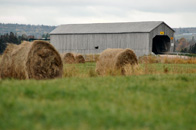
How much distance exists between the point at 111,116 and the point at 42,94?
2.26m

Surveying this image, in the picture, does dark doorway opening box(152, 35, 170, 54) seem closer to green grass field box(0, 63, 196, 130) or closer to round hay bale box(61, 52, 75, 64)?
round hay bale box(61, 52, 75, 64)

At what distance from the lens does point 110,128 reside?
587cm

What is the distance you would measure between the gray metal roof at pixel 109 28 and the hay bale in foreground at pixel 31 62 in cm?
3265

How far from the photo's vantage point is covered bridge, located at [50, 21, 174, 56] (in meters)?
46.7

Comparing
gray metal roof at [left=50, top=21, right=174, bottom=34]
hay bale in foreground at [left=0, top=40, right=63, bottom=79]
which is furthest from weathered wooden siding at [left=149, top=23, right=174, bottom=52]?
hay bale in foreground at [left=0, top=40, right=63, bottom=79]

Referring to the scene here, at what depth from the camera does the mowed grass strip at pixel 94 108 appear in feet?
19.8

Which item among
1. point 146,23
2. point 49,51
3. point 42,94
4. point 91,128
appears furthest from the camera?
point 146,23

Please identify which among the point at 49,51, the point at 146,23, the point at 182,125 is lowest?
the point at 182,125

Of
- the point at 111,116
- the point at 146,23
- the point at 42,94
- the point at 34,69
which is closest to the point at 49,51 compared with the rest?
the point at 34,69

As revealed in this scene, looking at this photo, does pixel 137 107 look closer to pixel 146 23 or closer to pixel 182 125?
pixel 182 125

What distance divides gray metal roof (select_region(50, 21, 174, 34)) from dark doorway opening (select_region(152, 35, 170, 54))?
329cm

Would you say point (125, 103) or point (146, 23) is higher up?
point (146, 23)

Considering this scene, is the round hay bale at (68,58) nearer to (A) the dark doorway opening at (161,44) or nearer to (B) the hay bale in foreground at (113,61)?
(B) the hay bale in foreground at (113,61)

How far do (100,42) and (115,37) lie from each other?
Result: 8.53 ft
